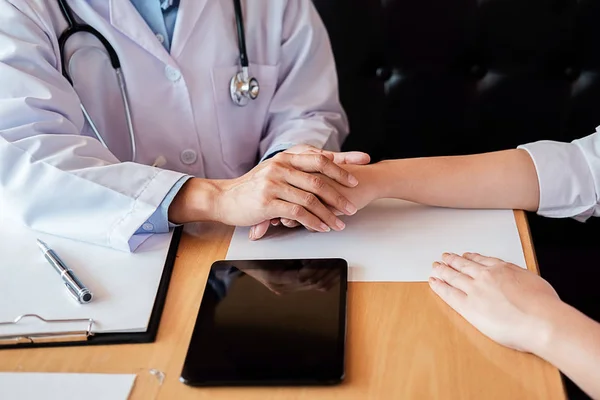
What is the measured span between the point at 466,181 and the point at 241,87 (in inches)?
17.5

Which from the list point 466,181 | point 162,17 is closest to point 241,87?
point 162,17

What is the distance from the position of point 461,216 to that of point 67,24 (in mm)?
690

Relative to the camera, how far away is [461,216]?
3.17 ft

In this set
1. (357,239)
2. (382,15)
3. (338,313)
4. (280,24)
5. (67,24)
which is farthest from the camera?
(382,15)

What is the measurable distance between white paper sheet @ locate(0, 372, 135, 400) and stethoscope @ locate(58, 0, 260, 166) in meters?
0.47

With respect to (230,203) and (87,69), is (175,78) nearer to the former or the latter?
(87,69)

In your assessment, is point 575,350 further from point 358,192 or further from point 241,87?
point 241,87

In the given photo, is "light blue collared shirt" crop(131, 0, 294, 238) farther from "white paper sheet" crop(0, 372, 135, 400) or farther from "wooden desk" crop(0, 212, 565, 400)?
"white paper sheet" crop(0, 372, 135, 400)

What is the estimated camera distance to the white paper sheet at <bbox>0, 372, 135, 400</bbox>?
0.73 m

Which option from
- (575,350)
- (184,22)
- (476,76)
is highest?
(184,22)

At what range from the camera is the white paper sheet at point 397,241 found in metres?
0.87

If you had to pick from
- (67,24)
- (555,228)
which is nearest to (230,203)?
(67,24)

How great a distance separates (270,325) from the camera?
77 cm

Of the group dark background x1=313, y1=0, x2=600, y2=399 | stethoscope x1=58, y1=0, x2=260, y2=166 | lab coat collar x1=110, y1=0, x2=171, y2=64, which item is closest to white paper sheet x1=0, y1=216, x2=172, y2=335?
stethoscope x1=58, y1=0, x2=260, y2=166
